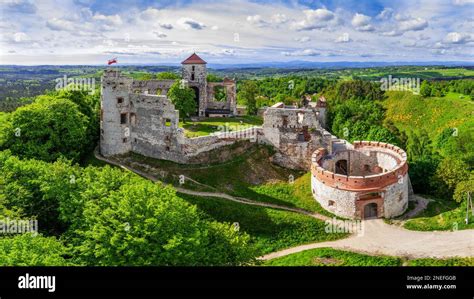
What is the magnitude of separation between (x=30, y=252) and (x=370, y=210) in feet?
90.6

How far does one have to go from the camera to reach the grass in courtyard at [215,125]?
152 feet

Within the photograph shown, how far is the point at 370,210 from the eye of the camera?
35.2m

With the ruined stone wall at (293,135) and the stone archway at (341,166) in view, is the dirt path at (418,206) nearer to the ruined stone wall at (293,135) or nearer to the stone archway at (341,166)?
the stone archway at (341,166)

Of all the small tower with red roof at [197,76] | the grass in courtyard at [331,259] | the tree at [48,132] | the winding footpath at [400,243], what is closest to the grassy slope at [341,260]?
the grass in courtyard at [331,259]

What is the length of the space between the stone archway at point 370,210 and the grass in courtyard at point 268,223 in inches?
167

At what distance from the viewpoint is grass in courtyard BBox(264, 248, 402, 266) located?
2711cm

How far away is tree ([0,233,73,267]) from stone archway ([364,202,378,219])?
25469 millimetres

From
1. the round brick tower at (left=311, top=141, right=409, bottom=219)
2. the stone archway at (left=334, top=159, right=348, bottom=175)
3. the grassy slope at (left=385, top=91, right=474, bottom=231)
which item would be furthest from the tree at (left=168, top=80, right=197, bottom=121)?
the grassy slope at (left=385, top=91, right=474, bottom=231)

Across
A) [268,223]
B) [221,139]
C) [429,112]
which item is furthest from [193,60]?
[429,112]

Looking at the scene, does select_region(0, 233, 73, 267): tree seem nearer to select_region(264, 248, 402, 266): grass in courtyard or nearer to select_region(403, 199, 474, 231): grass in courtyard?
select_region(264, 248, 402, 266): grass in courtyard

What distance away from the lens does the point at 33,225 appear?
22531mm
